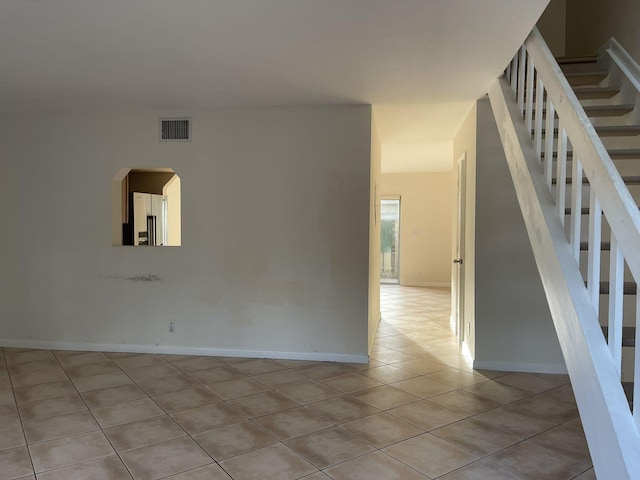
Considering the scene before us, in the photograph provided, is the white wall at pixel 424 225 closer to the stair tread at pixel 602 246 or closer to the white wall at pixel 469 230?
the white wall at pixel 469 230

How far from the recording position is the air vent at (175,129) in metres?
4.31

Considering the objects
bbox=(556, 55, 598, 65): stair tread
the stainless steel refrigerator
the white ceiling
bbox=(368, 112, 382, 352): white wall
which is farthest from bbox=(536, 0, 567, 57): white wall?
the stainless steel refrigerator

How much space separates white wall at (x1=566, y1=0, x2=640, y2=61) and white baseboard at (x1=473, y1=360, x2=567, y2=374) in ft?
8.33

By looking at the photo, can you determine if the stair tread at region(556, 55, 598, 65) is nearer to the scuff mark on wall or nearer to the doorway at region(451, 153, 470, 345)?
the doorway at region(451, 153, 470, 345)

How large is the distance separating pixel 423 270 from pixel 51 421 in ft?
25.9

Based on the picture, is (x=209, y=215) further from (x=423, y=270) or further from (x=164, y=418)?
(x=423, y=270)

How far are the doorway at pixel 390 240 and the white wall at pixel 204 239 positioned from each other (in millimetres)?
5912

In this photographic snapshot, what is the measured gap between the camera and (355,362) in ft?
13.5

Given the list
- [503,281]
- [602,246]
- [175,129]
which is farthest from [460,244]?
[175,129]

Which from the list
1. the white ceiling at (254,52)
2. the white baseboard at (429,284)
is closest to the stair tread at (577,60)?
the white ceiling at (254,52)

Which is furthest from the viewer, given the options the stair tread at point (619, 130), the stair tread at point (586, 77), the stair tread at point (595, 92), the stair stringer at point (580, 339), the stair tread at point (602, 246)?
the stair tread at point (586, 77)

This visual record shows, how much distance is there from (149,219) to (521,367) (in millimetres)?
5410

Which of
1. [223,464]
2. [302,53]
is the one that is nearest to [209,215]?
[302,53]

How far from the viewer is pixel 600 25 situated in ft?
13.3
